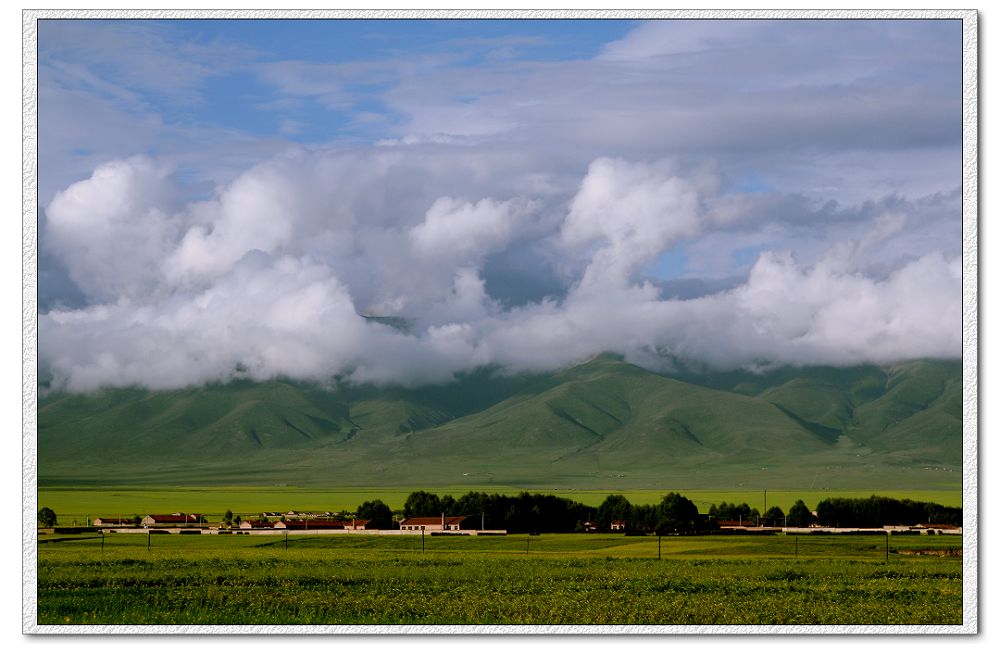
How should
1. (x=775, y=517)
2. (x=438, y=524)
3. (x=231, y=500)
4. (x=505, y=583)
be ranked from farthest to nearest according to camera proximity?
(x=231, y=500)
(x=775, y=517)
(x=438, y=524)
(x=505, y=583)

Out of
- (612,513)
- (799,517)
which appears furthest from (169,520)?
(799,517)

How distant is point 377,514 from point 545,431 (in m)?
99.0

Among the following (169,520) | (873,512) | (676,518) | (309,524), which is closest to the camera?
(873,512)

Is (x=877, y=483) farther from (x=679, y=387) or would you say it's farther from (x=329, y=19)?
(x=679, y=387)

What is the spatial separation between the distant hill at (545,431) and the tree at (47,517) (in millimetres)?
49000

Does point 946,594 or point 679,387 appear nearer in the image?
point 946,594

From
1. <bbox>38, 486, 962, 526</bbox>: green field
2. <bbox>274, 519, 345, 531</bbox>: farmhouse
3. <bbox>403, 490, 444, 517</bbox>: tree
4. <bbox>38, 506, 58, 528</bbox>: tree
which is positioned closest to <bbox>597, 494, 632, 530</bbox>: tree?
<bbox>403, 490, 444, 517</bbox>: tree

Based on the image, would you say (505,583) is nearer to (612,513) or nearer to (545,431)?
(612,513)

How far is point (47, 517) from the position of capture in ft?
64.8

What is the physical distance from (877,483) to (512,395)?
79.2m

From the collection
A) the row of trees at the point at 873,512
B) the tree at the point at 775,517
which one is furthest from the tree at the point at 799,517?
the row of trees at the point at 873,512

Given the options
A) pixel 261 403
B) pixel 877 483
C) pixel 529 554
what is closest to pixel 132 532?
pixel 529 554

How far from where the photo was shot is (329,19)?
16.5m

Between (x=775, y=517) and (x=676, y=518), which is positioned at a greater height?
(x=676, y=518)
